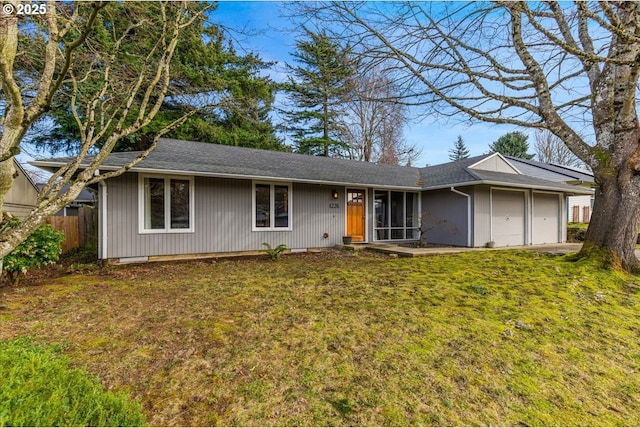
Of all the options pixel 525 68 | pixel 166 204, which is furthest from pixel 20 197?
pixel 525 68

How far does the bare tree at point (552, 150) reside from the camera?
28.4 m

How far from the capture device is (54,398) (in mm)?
2012

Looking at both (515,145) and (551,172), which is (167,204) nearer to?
(551,172)

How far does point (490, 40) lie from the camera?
20.1 feet

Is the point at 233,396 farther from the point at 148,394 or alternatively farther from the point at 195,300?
the point at 195,300

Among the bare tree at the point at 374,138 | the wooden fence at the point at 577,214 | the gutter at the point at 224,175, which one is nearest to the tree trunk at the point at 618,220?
the gutter at the point at 224,175

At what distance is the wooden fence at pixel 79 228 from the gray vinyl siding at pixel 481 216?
1226 centimetres

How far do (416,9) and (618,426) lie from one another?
6.09 m

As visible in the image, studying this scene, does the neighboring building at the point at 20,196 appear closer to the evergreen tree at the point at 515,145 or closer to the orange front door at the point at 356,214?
the orange front door at the point at 356,214

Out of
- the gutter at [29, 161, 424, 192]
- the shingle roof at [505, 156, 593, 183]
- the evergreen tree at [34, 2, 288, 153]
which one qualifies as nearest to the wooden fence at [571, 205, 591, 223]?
the shingle roof at [505, 156, 593, 183]

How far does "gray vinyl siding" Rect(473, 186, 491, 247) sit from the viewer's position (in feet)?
33.1

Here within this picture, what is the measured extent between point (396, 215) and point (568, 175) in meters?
14.4

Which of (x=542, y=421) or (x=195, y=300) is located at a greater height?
(x=195, y=300)

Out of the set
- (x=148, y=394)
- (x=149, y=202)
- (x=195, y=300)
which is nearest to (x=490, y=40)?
(x=195, y=300)
